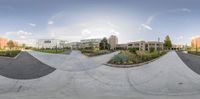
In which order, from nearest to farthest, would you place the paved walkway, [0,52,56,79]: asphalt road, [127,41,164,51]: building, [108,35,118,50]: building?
the paved walkway
[127,41,164,51]: building
[108,35,118,50]: building
[0,52,56,79]: asphalt road

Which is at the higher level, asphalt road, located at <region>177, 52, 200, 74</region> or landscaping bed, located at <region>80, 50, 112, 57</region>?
landscaping bed, located at <region>80, 50, 112, 57</region>

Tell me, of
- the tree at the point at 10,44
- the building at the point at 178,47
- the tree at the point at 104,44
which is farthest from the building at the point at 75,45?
the building at the point at 178,47

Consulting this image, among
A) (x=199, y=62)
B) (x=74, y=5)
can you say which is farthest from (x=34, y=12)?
(x=199, y=62)

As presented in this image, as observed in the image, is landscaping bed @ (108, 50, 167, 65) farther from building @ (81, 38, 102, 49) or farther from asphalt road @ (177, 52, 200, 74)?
building @ (81, 38, 102, 49)

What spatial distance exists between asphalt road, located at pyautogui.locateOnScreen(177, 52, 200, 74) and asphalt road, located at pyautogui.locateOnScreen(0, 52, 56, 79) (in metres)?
4.13

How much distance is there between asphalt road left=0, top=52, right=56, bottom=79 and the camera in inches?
268

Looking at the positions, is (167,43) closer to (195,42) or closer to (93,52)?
(195,42)

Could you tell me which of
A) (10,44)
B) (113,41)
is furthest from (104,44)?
(10,44)

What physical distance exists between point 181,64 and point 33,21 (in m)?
4.77

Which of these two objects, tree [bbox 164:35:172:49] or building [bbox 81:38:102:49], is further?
building [bbox 81:38:102:49]

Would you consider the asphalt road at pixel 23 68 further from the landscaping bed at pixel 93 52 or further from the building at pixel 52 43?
the landscaping bed at pixel 93 52

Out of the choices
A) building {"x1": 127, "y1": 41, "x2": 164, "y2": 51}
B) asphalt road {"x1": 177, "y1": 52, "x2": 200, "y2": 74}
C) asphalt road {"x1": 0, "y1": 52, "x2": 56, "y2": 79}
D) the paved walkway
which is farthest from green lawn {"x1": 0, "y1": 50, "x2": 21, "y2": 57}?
asphalt road {"x1": 177, "y1": 52, "x2": 200, "y2": 74}

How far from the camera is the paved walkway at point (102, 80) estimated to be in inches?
249

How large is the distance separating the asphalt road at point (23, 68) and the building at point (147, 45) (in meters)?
2.75
